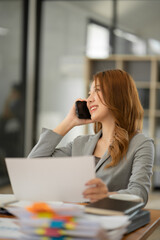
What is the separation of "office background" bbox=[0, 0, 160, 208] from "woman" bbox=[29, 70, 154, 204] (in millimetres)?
3955

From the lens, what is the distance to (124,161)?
2.05m

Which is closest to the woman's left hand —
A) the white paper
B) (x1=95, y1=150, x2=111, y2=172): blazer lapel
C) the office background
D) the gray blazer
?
the white paper

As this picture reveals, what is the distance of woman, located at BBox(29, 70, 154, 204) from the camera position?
79.1 inches

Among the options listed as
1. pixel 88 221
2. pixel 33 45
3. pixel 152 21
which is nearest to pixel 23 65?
pixel 33 45

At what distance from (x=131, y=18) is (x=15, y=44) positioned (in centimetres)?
167

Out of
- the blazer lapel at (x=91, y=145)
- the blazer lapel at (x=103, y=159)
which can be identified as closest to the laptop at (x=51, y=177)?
the blazer lapel at (x=103, y=159)

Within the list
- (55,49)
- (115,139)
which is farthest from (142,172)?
(55,49)

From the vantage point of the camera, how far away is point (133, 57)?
20.1 feet

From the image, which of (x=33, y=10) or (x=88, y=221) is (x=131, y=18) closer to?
(x=33, y=10)

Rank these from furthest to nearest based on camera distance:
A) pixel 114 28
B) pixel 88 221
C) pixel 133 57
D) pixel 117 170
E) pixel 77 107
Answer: pixel 114 28 → pixel 133 57 → pixel 77 107 → pixel 117 170 → pixel 88 221

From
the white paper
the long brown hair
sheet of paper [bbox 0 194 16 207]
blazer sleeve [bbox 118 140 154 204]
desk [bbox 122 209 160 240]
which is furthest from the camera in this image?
the long brown hair

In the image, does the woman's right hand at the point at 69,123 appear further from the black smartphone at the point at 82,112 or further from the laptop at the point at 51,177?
the laptop at the point at 51,177

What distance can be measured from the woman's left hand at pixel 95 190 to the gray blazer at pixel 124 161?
0.28 m

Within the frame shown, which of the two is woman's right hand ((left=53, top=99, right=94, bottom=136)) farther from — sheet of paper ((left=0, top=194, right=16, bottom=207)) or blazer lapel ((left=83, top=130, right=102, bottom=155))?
sheet of paper ((left=0, top=194, right=16, bottom=207))
